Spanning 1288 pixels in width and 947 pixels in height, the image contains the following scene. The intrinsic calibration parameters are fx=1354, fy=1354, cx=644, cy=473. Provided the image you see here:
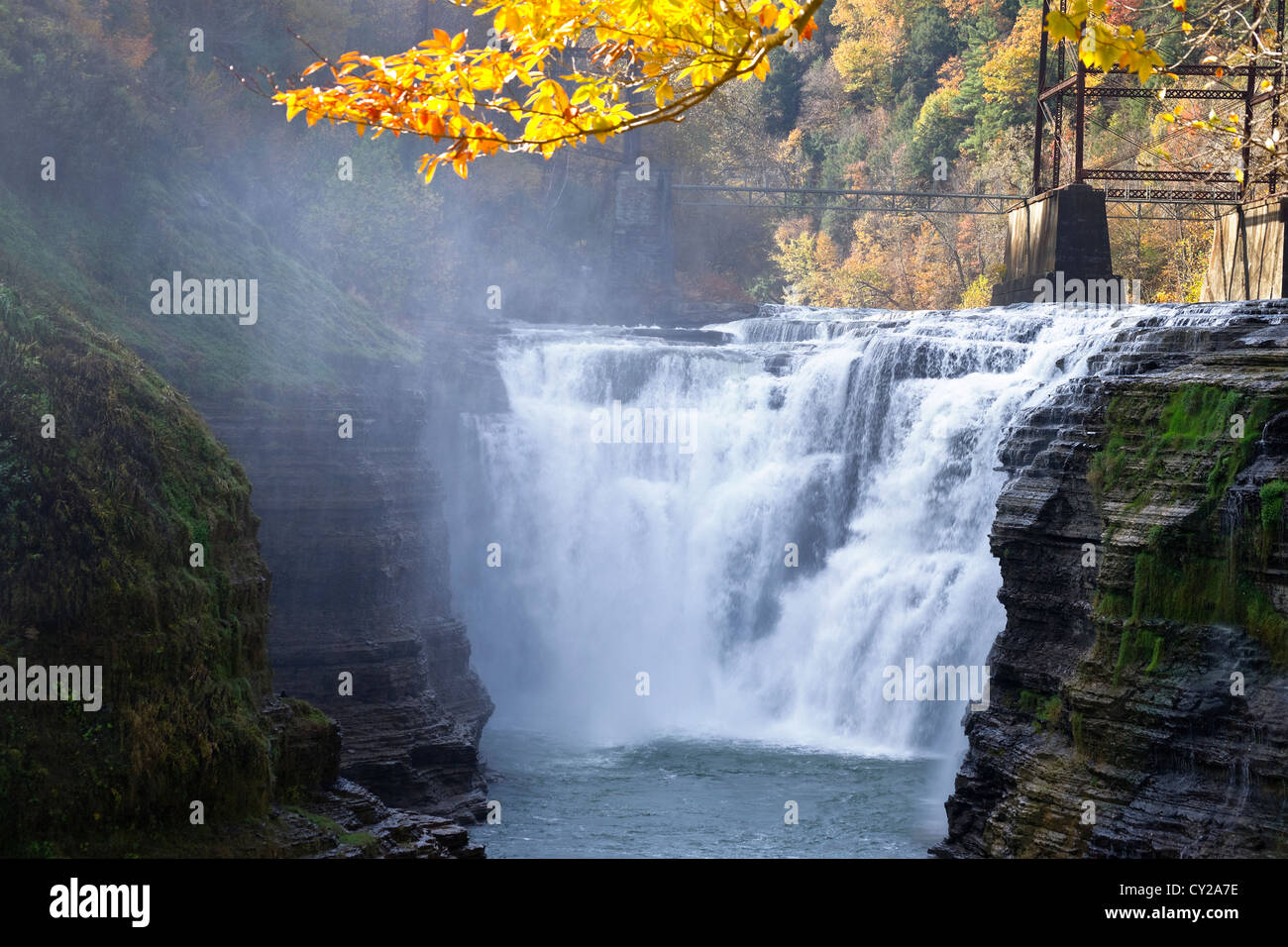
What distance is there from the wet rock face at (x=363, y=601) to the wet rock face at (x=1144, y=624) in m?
7.52

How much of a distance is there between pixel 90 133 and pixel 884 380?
1412 centimetres

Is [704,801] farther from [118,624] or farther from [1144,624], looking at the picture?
[118,624]

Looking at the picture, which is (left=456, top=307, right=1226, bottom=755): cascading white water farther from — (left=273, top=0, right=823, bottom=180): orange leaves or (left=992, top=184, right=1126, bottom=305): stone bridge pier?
(left=273, top=0, right=823, bottom=180): orange leaves

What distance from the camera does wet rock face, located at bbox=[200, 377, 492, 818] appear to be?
19.2 meters

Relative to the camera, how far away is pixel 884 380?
24562mm

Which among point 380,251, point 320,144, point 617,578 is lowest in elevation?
point 617,578

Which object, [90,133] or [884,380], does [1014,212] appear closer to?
[884,380]

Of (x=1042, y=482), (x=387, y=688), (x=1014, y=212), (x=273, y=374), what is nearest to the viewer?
(x=1042, y=482)

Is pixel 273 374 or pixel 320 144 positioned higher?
pixel 320 144

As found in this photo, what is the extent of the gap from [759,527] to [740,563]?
2.50 ft

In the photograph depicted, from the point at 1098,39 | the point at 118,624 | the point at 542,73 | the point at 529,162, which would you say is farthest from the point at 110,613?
the point at 529,162

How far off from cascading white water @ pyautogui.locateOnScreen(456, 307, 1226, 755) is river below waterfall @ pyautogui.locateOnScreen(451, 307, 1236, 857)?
0.04 metres

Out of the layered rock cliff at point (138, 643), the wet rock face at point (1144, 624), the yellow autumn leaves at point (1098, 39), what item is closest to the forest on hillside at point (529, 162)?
the wet rock face at point (1144, 624)
